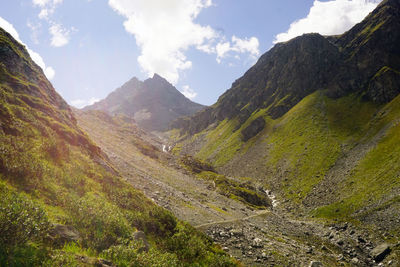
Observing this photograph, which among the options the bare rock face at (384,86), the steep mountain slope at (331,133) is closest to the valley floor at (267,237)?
the steep mountain slope at (331,133)

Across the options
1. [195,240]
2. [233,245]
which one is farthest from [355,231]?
[195,240]

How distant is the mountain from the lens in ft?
389

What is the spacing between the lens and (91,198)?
17688 millimetres

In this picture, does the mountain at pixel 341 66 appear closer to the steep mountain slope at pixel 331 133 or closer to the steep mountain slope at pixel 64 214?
the steep mountain slope at pixel 331 133

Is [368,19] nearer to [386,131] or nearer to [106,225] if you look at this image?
[386,131]

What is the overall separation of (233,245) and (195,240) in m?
9.74

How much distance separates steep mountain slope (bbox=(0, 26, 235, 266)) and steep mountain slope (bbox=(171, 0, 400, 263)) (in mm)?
40302

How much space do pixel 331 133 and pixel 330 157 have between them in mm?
19686

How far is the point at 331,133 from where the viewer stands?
Result: 10031 cm

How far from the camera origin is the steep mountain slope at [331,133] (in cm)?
5825

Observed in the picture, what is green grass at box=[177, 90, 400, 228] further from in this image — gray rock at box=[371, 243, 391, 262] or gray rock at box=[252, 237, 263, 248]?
gray rock at box=[252, 237, 263, 248]

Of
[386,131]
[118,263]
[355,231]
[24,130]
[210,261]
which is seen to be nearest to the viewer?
[118,263]

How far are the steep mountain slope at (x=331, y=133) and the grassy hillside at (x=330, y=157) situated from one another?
32 cm

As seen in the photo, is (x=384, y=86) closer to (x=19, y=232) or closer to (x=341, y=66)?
(x=341, y=66)
